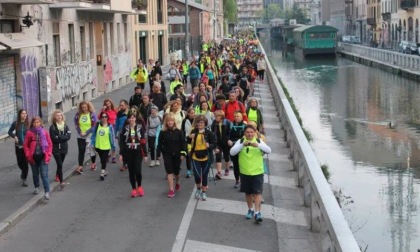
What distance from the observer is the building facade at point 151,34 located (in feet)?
139

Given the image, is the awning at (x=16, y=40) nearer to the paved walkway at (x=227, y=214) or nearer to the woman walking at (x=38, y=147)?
the paved walkway at (x=227, y=214)

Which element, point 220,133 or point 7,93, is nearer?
point 220,133

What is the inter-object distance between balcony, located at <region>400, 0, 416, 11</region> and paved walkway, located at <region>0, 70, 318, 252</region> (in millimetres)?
66513

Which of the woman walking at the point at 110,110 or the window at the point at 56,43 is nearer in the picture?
the woman walking at the point at 110,110

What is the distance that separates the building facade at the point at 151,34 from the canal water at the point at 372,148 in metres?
9.04

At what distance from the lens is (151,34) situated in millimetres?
47094

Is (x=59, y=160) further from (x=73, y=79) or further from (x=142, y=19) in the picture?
(x=142, y=19)

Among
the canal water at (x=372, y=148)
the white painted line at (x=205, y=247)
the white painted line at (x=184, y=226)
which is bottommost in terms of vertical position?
the canal water at (x=372, y=148)

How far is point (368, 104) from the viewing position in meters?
35.8

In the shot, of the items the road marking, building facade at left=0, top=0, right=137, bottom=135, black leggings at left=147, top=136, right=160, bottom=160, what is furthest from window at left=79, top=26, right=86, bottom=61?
the road marking

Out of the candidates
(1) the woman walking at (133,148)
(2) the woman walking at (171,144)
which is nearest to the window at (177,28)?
(1) the woman walking at (133,148)

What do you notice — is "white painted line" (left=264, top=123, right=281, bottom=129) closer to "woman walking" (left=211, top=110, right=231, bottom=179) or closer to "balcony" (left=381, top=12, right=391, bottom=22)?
"woman walking" (left=211, top=110, right=231, bottom=179)

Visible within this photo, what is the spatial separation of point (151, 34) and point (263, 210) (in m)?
36.6

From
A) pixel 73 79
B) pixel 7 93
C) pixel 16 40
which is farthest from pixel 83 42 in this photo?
pixel 16 40
